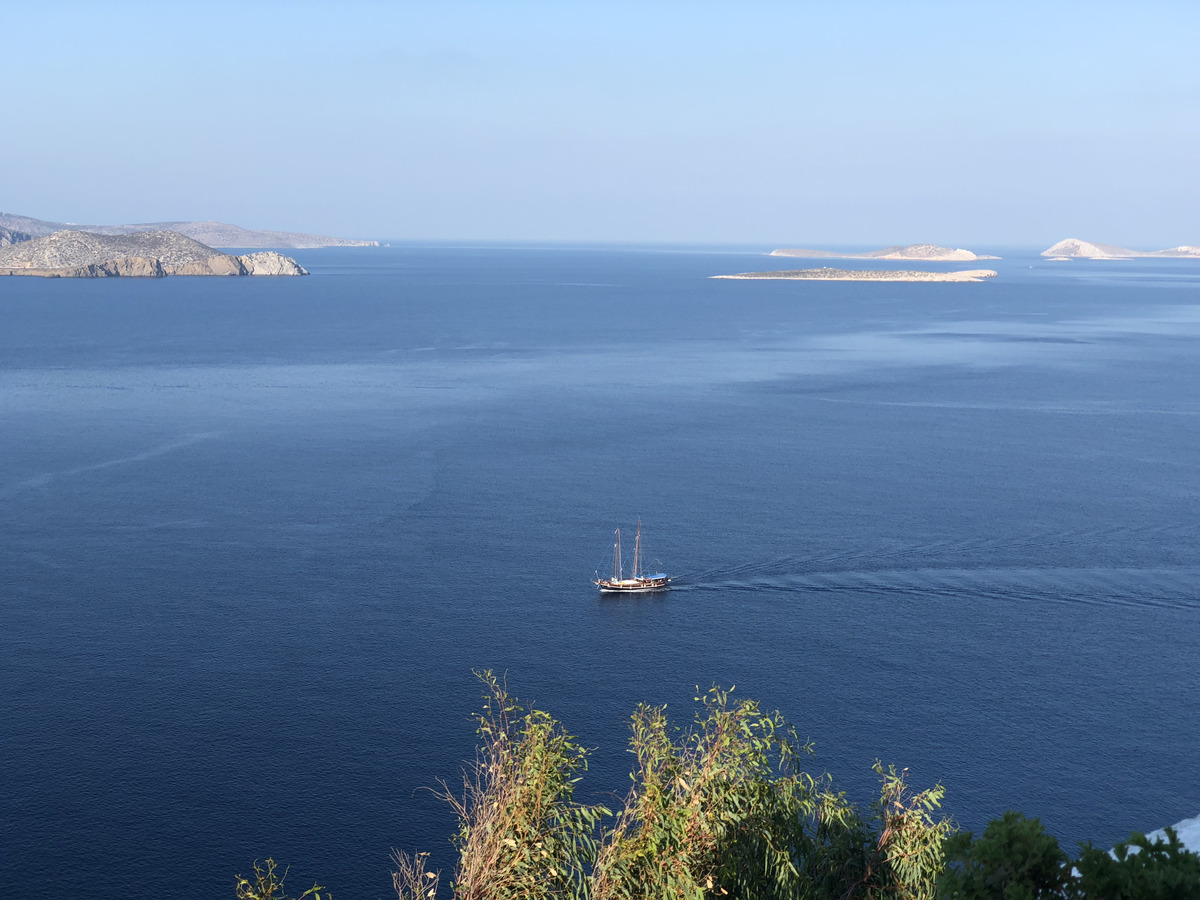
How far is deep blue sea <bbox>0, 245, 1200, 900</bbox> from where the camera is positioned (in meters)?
54.5

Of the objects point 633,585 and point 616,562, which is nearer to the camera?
point 633,585

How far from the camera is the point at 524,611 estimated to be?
7419cm

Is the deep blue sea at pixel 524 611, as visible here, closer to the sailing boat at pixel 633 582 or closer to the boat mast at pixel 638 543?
the boat mast at pixel 638 543

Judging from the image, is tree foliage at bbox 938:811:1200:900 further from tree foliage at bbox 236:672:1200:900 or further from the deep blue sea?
the deep blue sea

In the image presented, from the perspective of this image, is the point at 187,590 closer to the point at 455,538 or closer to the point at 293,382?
the point at 455,538

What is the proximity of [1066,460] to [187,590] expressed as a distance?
8255 centimetres

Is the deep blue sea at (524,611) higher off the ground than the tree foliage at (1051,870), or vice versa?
the tree foliage at (1051,870)

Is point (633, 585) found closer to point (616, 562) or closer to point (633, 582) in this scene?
point (633, 582)

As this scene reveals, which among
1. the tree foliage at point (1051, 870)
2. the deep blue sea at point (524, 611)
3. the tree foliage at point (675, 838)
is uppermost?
the tree foliage at point (1051, 870)

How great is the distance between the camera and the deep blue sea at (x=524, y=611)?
5450 centimetres

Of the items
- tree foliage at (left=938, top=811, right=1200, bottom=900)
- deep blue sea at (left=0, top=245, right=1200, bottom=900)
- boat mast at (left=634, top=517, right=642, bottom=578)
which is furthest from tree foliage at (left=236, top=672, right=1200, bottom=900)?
boat mast at (left=634, top=517, right=642, bottom=578)

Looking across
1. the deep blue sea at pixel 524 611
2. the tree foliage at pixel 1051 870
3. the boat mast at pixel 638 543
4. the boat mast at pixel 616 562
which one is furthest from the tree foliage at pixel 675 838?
the boat mast at pixel 638 543

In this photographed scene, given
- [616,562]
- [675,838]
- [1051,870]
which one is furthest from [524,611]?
[1051,870]

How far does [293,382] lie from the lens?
15825cm
